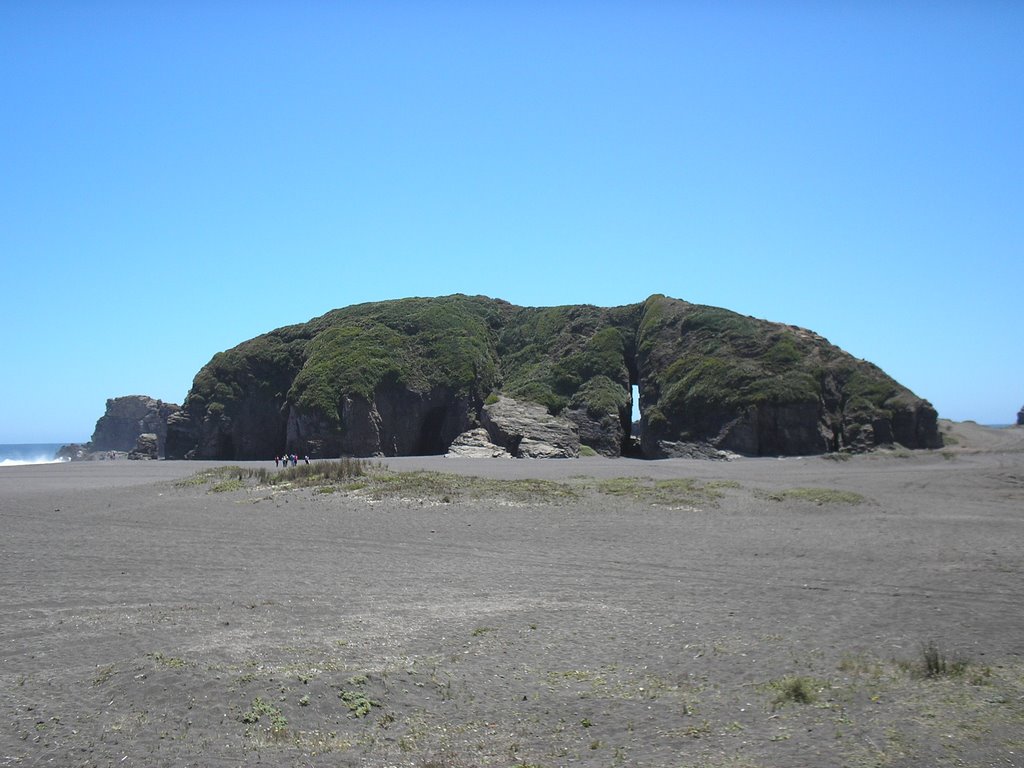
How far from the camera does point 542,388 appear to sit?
2231 inches

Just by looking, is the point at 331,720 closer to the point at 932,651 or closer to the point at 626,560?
the point at 932,651

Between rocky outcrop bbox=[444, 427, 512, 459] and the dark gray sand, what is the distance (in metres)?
27.5

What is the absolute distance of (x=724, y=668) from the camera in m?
8.91

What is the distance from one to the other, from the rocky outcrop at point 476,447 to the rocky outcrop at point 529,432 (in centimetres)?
49

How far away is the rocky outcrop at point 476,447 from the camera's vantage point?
47000 millimetres

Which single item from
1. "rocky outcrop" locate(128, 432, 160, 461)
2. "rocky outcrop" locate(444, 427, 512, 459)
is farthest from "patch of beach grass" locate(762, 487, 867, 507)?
"rocky outcrop" locate(128, 432, 160, 461)

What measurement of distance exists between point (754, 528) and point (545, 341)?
47087 mm

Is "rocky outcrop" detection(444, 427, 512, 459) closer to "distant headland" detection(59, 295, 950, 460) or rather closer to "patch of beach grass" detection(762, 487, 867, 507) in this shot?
"distant headland" detection(59, 295, 950, 460)

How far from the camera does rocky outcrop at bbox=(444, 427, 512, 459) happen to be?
47000mm

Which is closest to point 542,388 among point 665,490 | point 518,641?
point 665,490

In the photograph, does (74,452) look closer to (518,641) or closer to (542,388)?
(542,388)

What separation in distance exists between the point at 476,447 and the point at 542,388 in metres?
10.1

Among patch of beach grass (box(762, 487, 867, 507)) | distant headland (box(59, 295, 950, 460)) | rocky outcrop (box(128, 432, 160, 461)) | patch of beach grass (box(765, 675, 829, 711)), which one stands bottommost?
patch of beach grass (box(765, 675, 829, 711))

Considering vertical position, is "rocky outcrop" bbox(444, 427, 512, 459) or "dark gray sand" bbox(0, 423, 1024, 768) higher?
"rocky outcrop" bbox(444, 427, 512, 459)
